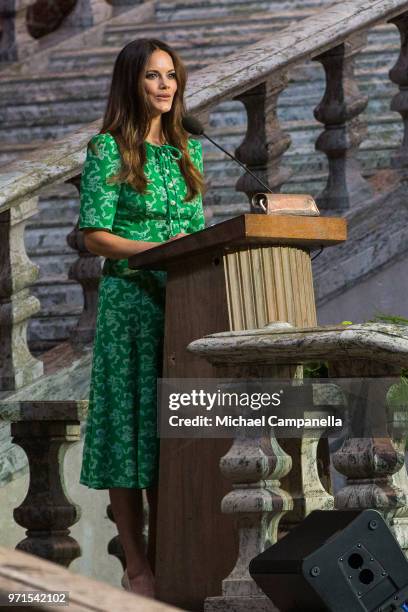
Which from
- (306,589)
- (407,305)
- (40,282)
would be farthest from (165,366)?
(40,282)

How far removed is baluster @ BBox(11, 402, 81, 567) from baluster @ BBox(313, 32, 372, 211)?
1719 millimetres

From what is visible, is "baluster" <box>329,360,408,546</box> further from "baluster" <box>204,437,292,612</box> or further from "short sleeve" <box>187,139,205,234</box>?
"short sleeve" <box>187,139,205,234</box>

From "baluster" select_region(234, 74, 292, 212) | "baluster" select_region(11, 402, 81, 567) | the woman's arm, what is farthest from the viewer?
"baluster" select_region(234, 74, 292, 212)

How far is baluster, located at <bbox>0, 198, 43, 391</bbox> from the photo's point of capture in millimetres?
5492

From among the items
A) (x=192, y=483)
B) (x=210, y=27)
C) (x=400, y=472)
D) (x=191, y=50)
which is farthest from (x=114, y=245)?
(x=210, y=27)

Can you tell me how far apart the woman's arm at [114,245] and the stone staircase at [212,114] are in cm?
252

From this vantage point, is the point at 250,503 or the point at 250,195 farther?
the point at 250,195

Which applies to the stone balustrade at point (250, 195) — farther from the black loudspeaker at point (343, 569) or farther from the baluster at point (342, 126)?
the black loudspeaker at point (343, 569)

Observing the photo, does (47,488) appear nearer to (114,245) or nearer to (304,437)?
(114,245)

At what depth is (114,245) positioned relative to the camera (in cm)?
433

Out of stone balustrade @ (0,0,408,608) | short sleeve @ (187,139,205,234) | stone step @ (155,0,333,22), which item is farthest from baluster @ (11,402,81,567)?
stone step @ (155,0,333,22)

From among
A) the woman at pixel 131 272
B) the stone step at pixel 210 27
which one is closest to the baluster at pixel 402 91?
the woman at pixel 131 272

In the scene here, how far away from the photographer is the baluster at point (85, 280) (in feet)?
19.1

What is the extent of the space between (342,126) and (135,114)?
2133 millimetres
